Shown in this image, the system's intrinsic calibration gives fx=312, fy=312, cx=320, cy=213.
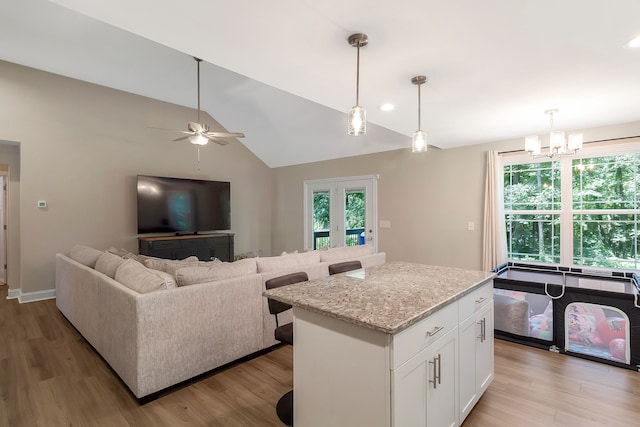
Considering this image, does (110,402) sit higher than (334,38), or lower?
lower

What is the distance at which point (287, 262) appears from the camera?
124 inches

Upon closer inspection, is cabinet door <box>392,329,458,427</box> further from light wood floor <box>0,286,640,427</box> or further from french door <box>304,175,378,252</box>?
french door <box>304,175,378,252</box>

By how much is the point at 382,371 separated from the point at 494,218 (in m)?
3.71

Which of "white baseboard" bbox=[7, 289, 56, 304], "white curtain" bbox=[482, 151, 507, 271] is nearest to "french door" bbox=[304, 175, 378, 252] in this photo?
"white curtain" bbox=[482, 151, 507, 271]

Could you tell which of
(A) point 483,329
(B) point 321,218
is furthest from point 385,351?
(B) point 321,218

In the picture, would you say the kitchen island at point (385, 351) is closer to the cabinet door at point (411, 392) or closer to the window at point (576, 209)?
the cabinet door at point (411, 392)

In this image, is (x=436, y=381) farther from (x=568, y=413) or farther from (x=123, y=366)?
(x=123, y=366)

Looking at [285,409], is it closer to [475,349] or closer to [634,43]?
[475,349]

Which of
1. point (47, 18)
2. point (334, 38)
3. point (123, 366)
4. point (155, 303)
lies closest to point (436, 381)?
point (155, 303)

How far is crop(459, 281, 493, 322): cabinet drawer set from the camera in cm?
189

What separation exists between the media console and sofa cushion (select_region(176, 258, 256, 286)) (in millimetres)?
3016

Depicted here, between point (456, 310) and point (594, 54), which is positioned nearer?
point (456, 310)

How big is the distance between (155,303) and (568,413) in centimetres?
288

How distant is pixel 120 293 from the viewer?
229cm
